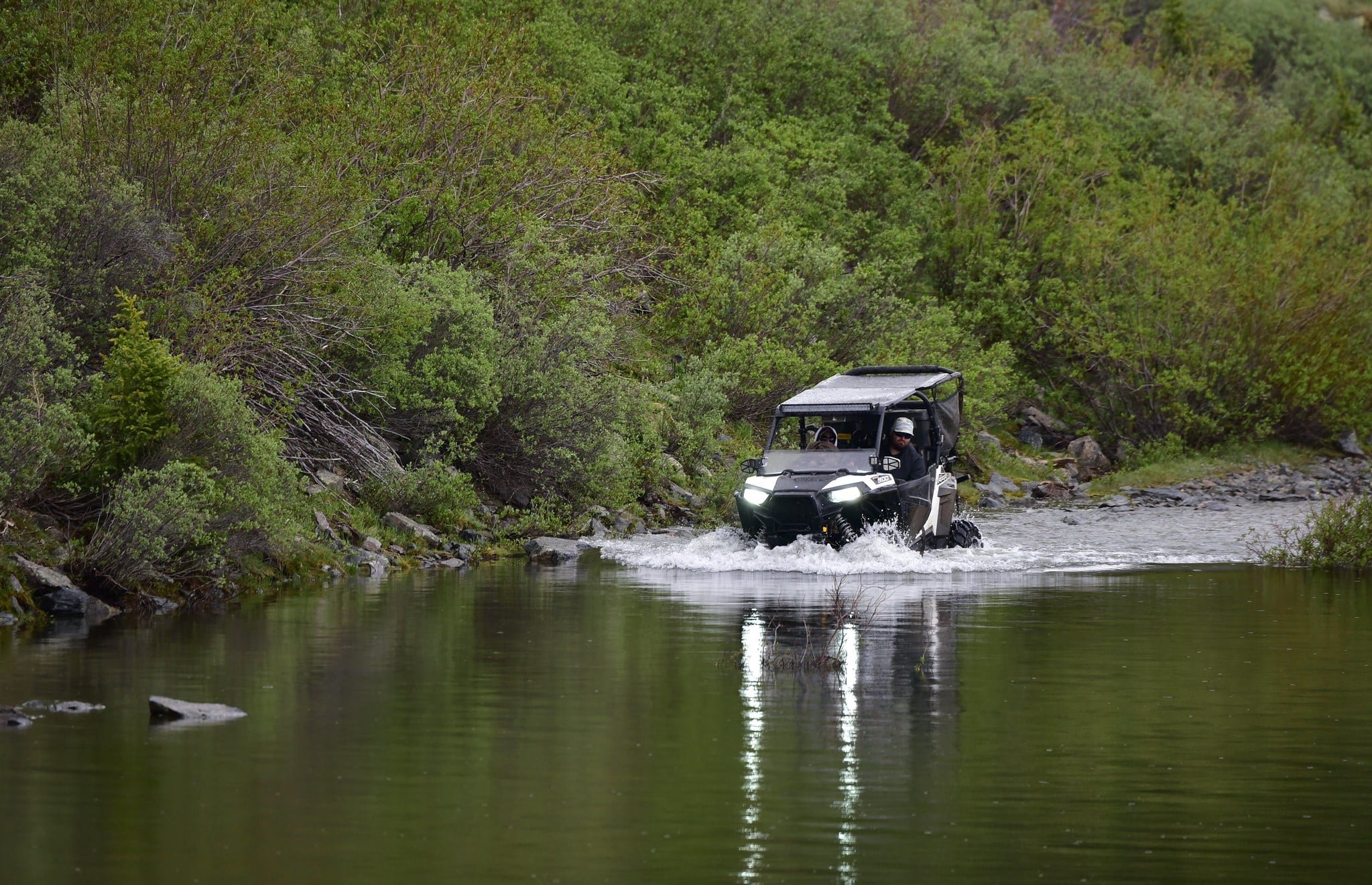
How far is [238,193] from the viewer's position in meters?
25.9

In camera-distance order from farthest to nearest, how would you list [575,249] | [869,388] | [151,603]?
[575,249]
[869,388]
[151,603]

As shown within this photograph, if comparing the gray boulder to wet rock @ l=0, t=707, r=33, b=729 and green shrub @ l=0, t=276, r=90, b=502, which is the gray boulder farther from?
wet rock @ l=0, t=707, r=33, b=729

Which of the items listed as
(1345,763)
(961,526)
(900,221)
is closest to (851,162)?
(900,221)

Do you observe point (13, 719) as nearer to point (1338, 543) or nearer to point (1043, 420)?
point (1338, 543)

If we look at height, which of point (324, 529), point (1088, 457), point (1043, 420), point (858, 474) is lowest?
point (324, 529)

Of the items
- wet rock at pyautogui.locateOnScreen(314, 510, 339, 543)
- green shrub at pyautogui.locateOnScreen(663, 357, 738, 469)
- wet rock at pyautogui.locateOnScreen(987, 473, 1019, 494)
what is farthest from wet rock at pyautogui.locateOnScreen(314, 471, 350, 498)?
wet rock at pyautogui.locateOnScreen(987, 473, 1019, 494)

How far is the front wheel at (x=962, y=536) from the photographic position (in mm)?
28469

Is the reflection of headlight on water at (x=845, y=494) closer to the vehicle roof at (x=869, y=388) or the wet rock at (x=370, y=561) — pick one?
the vehicle roof at (x=869, y=388)

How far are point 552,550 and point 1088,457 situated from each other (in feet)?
76.0

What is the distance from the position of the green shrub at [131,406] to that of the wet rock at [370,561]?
14.6ft

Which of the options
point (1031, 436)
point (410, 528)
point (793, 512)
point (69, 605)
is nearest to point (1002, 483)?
point (1031, 436)

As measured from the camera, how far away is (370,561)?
Answer: 2556cm

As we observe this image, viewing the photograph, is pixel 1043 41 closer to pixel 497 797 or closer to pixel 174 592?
pixel 174 592

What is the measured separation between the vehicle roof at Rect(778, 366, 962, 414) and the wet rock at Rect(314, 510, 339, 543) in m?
6.74
